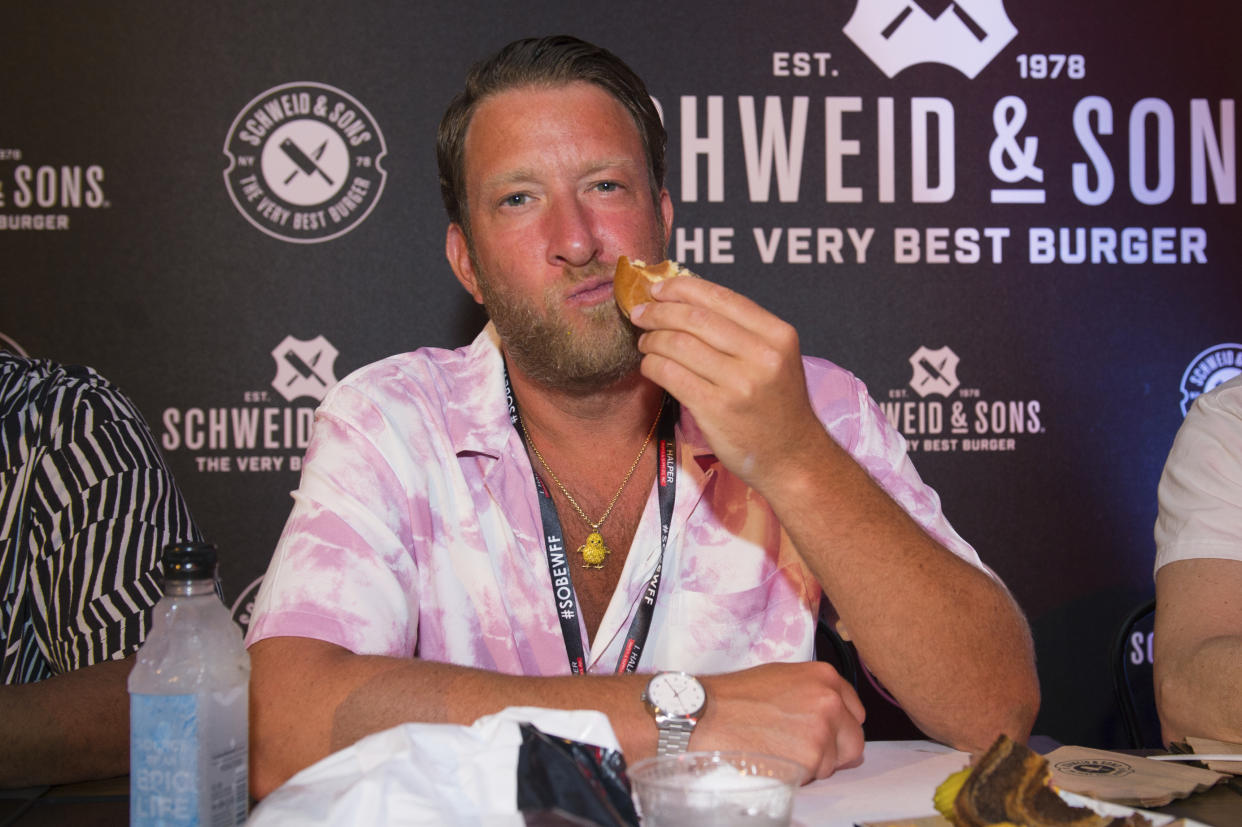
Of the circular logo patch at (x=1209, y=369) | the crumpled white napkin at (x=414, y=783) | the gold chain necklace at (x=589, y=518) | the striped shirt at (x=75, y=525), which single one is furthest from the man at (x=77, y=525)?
the circular logo patch at (x=1209, y=369)

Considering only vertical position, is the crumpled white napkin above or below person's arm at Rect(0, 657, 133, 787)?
above

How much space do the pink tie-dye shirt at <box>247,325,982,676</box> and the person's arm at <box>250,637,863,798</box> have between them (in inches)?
12.2

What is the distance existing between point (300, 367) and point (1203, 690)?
2.37 m

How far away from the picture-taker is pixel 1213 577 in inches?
72.2

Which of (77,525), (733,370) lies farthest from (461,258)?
(733,370)

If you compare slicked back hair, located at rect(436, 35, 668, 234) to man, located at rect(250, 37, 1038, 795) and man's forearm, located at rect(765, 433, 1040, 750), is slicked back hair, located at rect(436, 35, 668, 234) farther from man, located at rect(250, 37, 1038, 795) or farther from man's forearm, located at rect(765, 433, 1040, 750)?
man's forearm, located at rect(765, 433, 1040, 750)

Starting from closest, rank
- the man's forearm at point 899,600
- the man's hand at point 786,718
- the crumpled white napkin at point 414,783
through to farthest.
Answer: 1. the crumpled white napkin at point 414,783
2. the man's hand at point 786,718
3. the man's forearm at point 899,600

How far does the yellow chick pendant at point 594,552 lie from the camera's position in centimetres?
188

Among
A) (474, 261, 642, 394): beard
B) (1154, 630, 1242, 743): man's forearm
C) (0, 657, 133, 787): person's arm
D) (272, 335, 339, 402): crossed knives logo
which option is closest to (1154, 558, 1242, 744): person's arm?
(1154, 630, 1242, 743): man's forearm

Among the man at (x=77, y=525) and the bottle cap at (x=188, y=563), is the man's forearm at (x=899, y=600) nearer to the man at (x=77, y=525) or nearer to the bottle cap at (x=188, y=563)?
the bottle cap at (x=188, y=563)

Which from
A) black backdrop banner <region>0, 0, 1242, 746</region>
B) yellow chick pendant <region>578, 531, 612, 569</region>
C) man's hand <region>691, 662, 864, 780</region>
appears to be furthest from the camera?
black backdrop banner <region>0, 0, 1242, 746</region>

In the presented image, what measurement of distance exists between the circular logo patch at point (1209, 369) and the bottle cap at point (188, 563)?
9.74 feet

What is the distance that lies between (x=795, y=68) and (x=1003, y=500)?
1437mm

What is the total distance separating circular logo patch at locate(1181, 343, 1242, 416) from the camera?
310 centimetres
